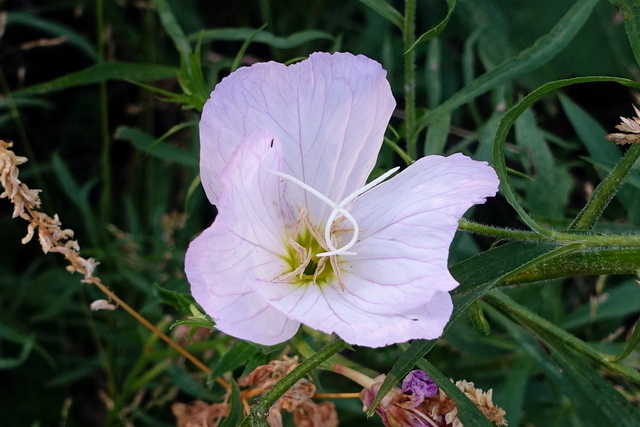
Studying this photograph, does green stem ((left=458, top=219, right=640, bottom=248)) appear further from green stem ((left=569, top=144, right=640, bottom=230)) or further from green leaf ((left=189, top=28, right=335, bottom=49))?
green leaf ((left=189, top=28, right=335, bottom=49))

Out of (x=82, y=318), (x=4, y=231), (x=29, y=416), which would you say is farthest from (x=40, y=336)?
(x=4, y=231)

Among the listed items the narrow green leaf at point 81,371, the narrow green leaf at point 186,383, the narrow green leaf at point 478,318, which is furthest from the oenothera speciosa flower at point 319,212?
the narrow green leaf at point 81,371

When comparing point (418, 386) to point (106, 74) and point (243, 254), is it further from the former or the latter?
point (106, 74)

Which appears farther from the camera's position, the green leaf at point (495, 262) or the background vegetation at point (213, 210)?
the background vegetation at point (213, 210)

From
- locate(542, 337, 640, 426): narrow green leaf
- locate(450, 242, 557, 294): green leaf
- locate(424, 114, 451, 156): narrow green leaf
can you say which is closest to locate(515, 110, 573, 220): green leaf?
locate(424, 114, 451, 156): narrow green leaf

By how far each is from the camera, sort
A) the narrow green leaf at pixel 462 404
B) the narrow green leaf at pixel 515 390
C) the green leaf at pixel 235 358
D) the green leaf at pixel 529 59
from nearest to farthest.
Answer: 1. the narrow green leaf at pixel 462 404
2. the green leaf at pixel 235 358
3. the green leaf at pixel 529 59
4. the narrow green leaf at pixel 515 390

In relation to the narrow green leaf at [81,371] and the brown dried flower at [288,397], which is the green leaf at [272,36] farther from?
the narrow green leaf at [81,371]
